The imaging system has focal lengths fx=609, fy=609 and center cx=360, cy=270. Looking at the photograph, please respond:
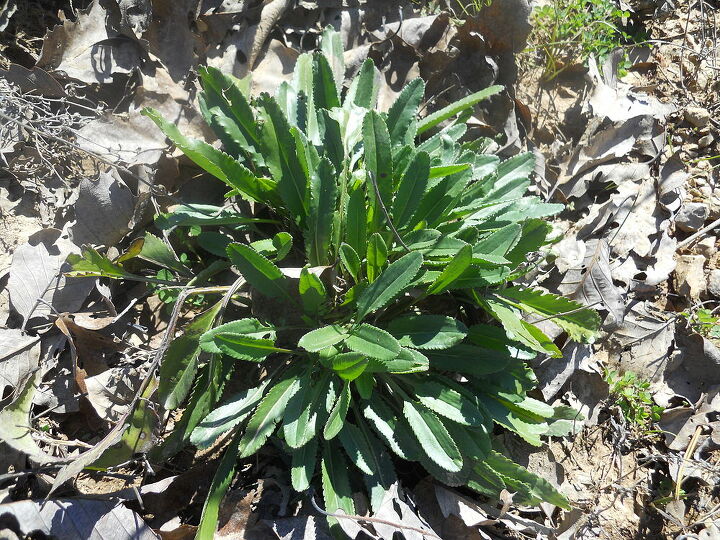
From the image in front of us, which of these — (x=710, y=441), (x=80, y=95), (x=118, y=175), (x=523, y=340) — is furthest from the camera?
(x=80, y=95)

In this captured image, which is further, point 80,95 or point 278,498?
point 80,95

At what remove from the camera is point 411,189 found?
189 centimetres

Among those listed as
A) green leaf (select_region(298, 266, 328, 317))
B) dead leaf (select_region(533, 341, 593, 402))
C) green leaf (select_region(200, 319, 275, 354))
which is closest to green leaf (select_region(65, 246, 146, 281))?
green leaf (select_region(200, 319, 275, 354))

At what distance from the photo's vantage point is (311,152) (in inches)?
77.0

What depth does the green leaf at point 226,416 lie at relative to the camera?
1.73 metres

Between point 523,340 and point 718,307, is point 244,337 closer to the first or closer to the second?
point 523,340

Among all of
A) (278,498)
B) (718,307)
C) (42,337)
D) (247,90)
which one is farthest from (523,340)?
(42,337)

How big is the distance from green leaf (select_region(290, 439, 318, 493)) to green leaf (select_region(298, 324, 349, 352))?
32 cm

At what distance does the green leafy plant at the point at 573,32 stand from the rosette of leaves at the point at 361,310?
3.52 ft

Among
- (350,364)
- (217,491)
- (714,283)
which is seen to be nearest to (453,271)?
(350,364)

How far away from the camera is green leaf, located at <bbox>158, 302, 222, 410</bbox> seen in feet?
5.92

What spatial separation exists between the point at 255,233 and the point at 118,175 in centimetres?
51

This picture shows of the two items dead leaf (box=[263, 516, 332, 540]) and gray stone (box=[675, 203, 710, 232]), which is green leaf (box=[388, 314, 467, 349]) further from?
gray stone (box=[675, 203, 710, 232])

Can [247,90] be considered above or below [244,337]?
above
